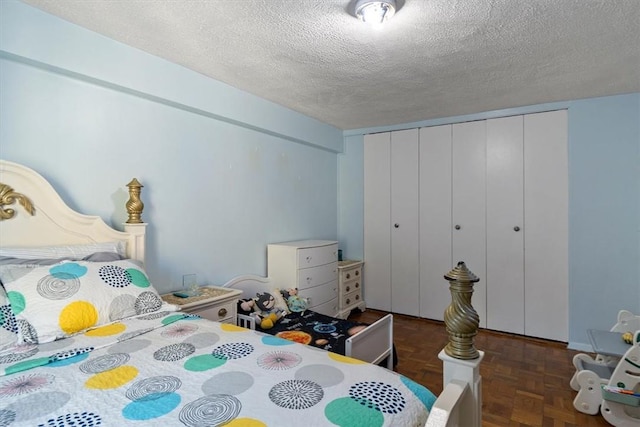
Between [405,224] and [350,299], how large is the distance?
111 cm

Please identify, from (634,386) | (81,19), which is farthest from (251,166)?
Result: (634,386)

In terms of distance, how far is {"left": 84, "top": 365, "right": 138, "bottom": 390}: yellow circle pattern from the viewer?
1053mm

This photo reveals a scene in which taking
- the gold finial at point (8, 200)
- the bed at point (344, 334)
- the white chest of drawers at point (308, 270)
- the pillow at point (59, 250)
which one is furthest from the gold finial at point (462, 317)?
the white chest of drawers at point (308, 270)

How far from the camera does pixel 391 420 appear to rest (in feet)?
2.97

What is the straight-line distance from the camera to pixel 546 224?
3299 mm

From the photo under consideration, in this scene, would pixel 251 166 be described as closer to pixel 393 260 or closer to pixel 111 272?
pixel 111 272

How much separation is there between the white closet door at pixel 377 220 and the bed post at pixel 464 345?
3.07 metres

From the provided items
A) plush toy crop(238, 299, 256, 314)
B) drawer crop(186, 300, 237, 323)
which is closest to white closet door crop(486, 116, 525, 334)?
plush toy crop(238, 299, 256, 314)

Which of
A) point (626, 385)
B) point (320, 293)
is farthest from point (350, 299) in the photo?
point (626, 385)

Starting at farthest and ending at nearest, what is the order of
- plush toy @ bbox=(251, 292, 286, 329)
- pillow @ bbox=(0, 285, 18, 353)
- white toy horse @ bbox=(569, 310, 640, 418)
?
1. plush toy @ bbox=(251, 292, 286, 329)
2. white toy horse @ bbox=(569, 310, 640, 418)
3. pillow @ bbox=(0, 285, 18, 353)

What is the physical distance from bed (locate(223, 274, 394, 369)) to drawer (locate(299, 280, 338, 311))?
1.48 feet

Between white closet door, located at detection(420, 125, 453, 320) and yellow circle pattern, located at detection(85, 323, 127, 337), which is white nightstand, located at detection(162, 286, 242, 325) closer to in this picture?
yellow circle pattern, located at detection(85, 323, 127, 337)

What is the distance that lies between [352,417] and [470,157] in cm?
338

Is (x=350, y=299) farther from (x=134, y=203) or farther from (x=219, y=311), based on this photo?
(x=134, y=203)
